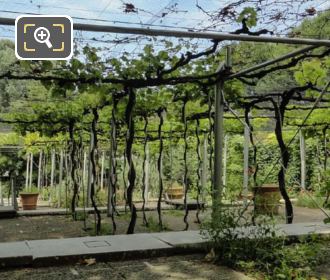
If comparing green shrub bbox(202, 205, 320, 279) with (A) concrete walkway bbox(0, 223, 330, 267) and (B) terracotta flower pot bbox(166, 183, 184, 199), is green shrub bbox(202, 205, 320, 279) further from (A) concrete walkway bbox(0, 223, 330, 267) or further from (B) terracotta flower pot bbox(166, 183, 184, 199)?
(B) terracotta flower pot bbox(166, 183, 184, 199)

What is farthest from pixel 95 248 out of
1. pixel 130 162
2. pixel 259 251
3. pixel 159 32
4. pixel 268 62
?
pixel 268 62

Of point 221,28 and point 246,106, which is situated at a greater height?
point 221,28

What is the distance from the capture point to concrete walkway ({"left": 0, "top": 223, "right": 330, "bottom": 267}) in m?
3.41

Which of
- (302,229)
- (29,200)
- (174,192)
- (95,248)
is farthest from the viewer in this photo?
(174,192)

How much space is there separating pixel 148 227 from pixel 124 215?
1884 millimetres

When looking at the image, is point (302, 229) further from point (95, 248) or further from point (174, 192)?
point (174, 192)

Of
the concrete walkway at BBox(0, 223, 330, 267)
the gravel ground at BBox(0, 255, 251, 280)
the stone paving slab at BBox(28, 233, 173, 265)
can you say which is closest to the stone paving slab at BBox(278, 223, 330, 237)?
the concrete walkway at BBox(0, 223, 330, 267)

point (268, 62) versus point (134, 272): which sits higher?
point (268, 62)

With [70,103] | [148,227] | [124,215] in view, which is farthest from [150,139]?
[148,227]

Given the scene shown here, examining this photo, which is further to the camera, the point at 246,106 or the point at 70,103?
the point at 70,103

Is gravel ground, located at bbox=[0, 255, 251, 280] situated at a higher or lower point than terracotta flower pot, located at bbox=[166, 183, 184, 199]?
higher

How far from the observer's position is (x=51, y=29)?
2.54m

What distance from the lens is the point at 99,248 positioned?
3.75m

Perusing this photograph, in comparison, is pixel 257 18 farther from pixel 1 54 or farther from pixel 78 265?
pixel 1 54
